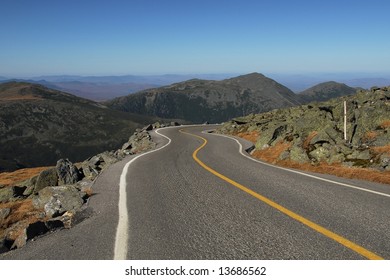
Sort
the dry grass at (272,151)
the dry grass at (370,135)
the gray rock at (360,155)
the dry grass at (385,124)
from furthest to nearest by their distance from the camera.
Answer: the dry grass at (272,151) < the dry grass at (385,124) < the dry grass at (370,135) < the gray rock at (360,155)

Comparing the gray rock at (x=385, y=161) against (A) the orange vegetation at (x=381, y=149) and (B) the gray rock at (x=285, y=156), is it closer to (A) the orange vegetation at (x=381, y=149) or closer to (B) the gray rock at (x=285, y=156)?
(A) the orange vegetation at (x=381, y=149)

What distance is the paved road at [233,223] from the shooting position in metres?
5.30

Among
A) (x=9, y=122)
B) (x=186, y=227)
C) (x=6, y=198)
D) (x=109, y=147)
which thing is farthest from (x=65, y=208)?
(x=9, y=122)

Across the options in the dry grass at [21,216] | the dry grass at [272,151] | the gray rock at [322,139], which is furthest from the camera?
the dry grass at [272,151]

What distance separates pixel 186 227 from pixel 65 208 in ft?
15.0

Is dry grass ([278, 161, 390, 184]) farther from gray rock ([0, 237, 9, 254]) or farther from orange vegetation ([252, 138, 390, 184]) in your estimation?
gray rock ([0, 237, 9, 254])

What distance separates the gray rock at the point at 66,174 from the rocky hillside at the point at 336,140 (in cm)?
1060

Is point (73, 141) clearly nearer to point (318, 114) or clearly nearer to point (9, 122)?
point (9, 122)

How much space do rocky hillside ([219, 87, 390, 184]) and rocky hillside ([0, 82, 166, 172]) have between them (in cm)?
12958

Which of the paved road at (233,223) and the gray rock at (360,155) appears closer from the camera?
the paved road at (233,223)

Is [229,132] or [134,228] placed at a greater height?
[134,228]

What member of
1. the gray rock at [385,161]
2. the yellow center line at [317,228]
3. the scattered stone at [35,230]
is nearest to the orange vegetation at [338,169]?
the gray rock at [385,161]

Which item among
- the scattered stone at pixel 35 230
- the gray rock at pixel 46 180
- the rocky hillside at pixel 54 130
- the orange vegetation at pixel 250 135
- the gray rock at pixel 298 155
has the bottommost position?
the rocky hillside at pixel 54 130
